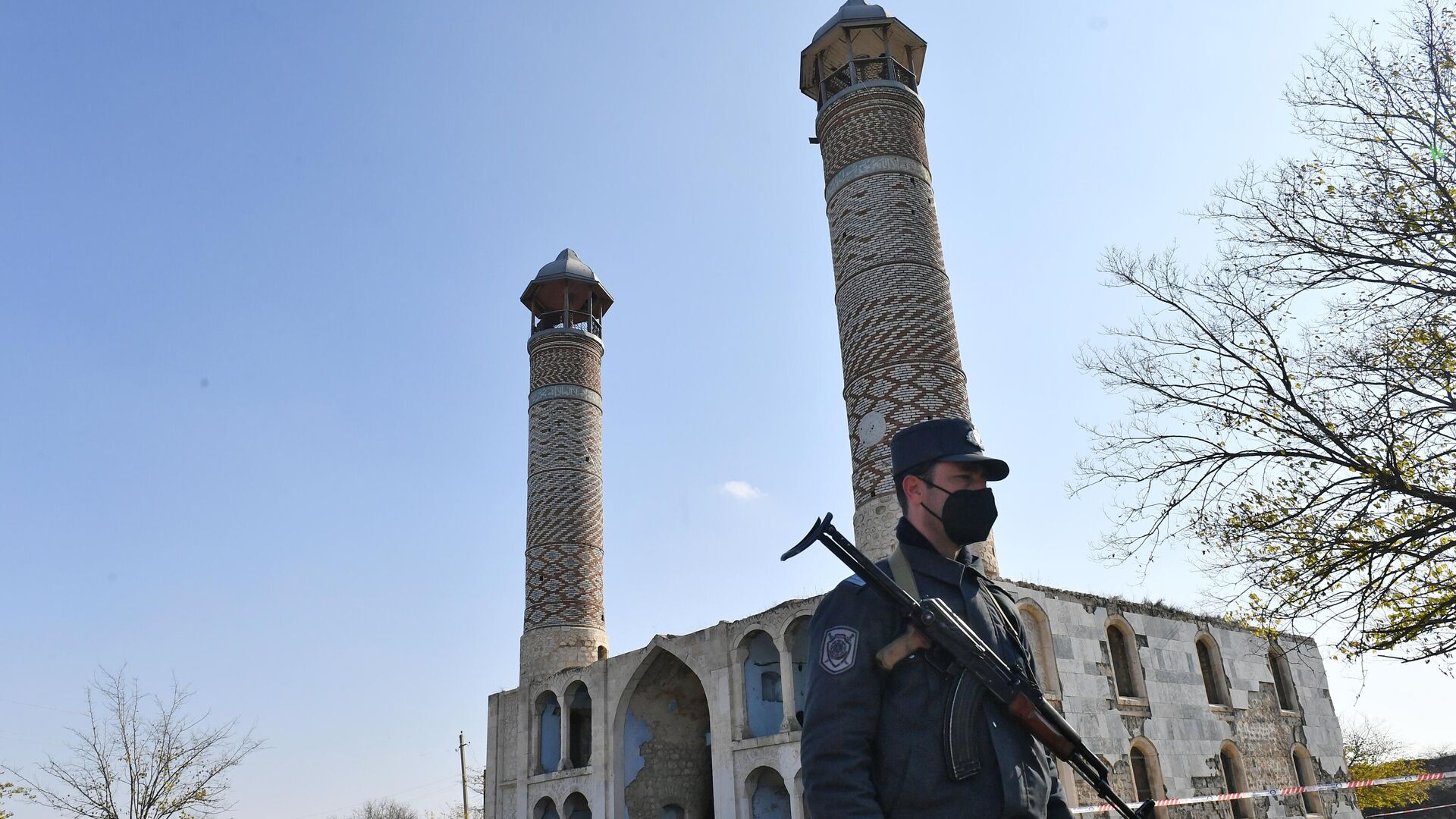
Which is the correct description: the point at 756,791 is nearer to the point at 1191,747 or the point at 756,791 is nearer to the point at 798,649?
the point at 798,649

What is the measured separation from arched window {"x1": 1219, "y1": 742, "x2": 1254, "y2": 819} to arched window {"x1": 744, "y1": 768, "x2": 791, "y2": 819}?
6.17m

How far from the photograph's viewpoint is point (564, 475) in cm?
1969

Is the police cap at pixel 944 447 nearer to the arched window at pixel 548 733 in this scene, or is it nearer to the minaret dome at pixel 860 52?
the minaret dome at pixel 860 52

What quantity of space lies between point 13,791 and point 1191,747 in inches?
857

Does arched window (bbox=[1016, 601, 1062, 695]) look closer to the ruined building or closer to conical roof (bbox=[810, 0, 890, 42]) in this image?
the ruined building

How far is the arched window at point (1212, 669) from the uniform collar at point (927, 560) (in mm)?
13749

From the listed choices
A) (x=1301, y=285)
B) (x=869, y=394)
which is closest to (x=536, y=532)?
(x=869, y=394)

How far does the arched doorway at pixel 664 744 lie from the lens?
653 inches

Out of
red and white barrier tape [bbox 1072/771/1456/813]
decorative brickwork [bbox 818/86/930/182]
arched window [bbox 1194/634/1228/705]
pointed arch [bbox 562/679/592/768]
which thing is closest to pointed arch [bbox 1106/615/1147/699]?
red and white barrier tape [bbox 1072/771/1456/813]

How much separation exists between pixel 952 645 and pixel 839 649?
0.27 metres

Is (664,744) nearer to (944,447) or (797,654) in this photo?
(797,654)

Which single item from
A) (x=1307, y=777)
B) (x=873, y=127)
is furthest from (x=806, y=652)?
(x=1307, y=777)

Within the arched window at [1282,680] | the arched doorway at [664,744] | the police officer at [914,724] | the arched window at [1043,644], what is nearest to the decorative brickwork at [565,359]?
the arched doorway at [664,744]

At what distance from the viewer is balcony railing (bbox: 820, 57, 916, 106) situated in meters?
15.4
